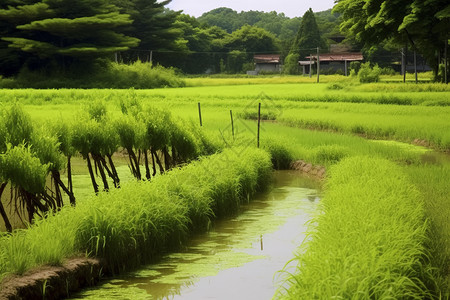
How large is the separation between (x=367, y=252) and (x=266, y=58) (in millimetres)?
66551

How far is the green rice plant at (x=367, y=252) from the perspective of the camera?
16.3ft

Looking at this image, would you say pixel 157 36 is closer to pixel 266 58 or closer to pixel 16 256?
pixel 266 58

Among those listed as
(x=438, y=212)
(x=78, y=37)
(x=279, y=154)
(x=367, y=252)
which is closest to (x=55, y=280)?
(x=367, y=252)

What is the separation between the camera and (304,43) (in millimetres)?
67000

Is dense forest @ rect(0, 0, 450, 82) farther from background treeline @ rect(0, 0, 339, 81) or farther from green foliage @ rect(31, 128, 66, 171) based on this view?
green foliage @ rect(31, 128, 66, 171)

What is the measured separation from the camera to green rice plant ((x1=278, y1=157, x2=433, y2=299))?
16.3 ft

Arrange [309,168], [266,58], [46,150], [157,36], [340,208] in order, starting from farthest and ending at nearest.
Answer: [266,58]
[157,36]
[309,168]
[46,150]
[340,208]

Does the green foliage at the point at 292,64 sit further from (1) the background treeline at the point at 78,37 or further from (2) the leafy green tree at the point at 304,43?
(1) the background treeline at the point at 78,37

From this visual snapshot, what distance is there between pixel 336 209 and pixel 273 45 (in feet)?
222

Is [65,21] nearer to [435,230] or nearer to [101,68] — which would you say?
[101,68]

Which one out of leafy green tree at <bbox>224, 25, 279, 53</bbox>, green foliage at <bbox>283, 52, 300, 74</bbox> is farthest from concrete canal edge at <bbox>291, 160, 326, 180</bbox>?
leafy green tree at <bbox>224, 25, 279, 53</bbox>

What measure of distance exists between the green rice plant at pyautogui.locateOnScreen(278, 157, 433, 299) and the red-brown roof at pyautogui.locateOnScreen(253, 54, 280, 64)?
6290 centimetres

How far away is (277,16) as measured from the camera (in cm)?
11669

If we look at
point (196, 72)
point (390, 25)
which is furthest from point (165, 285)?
point (196, 72)
